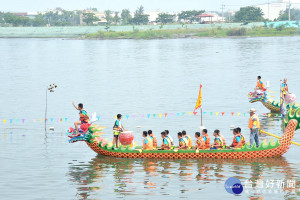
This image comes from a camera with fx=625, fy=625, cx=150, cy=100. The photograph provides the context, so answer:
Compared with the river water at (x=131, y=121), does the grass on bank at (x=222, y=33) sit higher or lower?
higher

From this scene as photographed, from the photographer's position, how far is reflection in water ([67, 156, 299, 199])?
26.4 metres

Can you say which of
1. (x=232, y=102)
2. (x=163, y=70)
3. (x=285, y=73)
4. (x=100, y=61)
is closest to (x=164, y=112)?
(x=232, y=102)

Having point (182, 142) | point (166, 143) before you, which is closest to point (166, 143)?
point (166, 143)

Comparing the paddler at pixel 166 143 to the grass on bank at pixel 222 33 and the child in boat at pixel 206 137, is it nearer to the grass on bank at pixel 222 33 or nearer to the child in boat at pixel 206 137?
the child in boat at pixel 206 137

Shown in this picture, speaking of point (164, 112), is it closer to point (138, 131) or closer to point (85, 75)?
point (138, 131)

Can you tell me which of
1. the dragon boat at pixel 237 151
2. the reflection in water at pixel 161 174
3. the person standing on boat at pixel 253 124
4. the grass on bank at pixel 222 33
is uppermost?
the grass on bank at pixel 222 33

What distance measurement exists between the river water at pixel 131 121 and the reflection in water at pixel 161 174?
45mm

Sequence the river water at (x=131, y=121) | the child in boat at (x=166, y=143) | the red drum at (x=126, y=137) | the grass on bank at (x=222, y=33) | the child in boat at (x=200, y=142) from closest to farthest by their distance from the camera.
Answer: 1. the river water at (x=131, y=121)
2. the child in boat at (x=200, y=142)
3. the child in boat at (x=166, y=143)
4. the red drum at (x=126, y=137)
5. the grass on bank at (x=222, y=33)

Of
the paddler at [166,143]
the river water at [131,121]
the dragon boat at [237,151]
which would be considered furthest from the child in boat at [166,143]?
the river water at [131,121]

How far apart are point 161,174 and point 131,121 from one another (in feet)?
50.4

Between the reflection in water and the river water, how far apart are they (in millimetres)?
45

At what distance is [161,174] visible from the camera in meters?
28.4

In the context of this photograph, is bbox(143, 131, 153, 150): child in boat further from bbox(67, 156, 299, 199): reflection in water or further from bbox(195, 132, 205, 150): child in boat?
bbox(195, 132, 205, 150): child in boat

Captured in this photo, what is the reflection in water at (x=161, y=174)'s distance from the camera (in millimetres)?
26391
